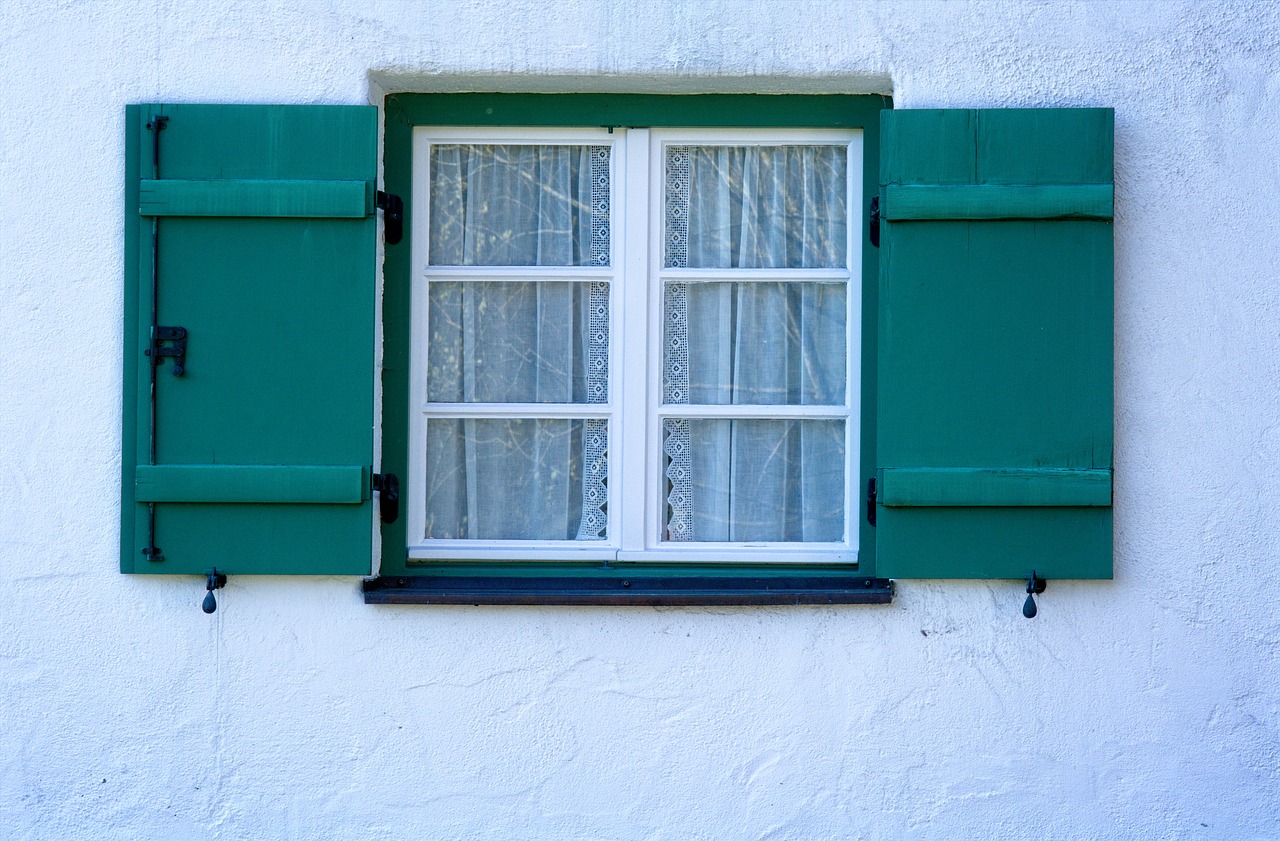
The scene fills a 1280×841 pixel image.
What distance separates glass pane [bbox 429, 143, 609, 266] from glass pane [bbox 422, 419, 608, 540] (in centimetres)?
43

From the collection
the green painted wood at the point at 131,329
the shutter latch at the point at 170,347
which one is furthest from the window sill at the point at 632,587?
the shutter latch at the point at 170,347

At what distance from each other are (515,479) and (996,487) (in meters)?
1.18

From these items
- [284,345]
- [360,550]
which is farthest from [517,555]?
[284,345]

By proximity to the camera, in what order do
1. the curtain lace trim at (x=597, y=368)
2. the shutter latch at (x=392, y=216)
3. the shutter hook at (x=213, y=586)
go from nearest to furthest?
the shutter hook at (x=213, y=586) → the shutter latch at (x=392, y=216) → the curtain lace trim at (x=597, y=368)

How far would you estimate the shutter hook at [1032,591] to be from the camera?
8.29ft

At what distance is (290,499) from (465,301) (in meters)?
0.66

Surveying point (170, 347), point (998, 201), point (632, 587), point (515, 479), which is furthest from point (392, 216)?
point (998, 201)

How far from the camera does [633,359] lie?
→ 2703mm

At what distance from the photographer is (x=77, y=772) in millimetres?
2619

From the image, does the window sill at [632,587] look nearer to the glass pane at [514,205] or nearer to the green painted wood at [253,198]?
the glass pane at [514,205]

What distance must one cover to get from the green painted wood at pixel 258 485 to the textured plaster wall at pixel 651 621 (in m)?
0.19

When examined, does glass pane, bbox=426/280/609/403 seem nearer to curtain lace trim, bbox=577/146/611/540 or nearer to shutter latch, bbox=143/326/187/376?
curtain lace trim, bbox=577/146/611/540

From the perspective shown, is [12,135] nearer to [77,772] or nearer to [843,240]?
[77,772]

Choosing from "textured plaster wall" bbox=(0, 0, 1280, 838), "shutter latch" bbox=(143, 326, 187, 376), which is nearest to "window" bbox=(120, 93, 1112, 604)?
"shutter latch" bbox=(143, 326, 187, 376)
